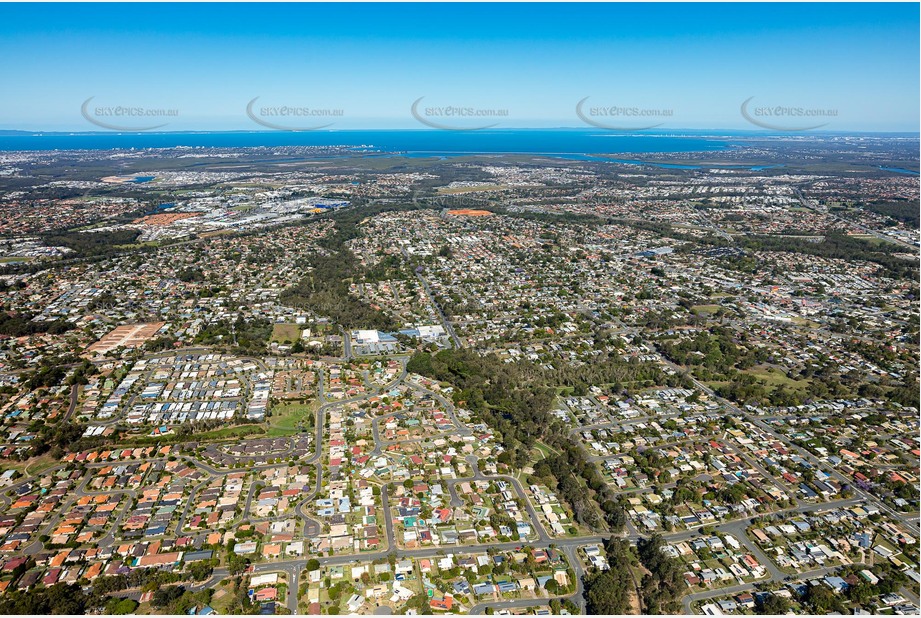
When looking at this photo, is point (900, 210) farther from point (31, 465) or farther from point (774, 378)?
point (31, 465)

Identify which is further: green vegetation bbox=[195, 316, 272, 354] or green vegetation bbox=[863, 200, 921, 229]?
green vegetation bbox=[863, 200, 921, 229]

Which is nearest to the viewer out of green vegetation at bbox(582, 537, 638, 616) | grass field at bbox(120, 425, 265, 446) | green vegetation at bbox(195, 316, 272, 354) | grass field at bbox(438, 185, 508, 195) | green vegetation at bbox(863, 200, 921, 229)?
green vegetation at bbox(582, 537, 638, 616)

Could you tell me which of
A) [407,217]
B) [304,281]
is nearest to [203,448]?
A: [304,281]

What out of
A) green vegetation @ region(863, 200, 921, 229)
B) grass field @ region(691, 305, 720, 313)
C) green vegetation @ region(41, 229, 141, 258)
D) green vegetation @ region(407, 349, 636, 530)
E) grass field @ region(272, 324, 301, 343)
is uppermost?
green vegetation @ region(863, 200, 921, 229)

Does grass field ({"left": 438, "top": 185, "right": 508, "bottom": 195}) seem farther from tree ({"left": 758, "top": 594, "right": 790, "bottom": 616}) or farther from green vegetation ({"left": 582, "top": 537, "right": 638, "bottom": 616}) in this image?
tree ({"left": 758, "top": 594, "right": 790, "bottom": 616})

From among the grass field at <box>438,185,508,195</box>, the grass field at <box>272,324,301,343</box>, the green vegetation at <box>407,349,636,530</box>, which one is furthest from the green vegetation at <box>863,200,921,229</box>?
the grass field at <box>272,324,301,343</box>

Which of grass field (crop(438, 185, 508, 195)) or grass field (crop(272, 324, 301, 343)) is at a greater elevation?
grass field (crop(438, 185, 508, 195))

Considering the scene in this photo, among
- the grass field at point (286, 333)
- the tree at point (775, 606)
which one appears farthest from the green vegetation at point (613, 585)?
the grass field at point (286, 333)

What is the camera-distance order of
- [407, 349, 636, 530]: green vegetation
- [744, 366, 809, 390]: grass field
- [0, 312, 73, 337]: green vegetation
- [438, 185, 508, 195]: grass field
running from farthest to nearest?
[438, 185, 508, 195]: grass field → [0, 312, 73, 337]: green vegetation → [744, 366, 809, 390]: grass field → [407, 349, 636, 530]: green vegetation
